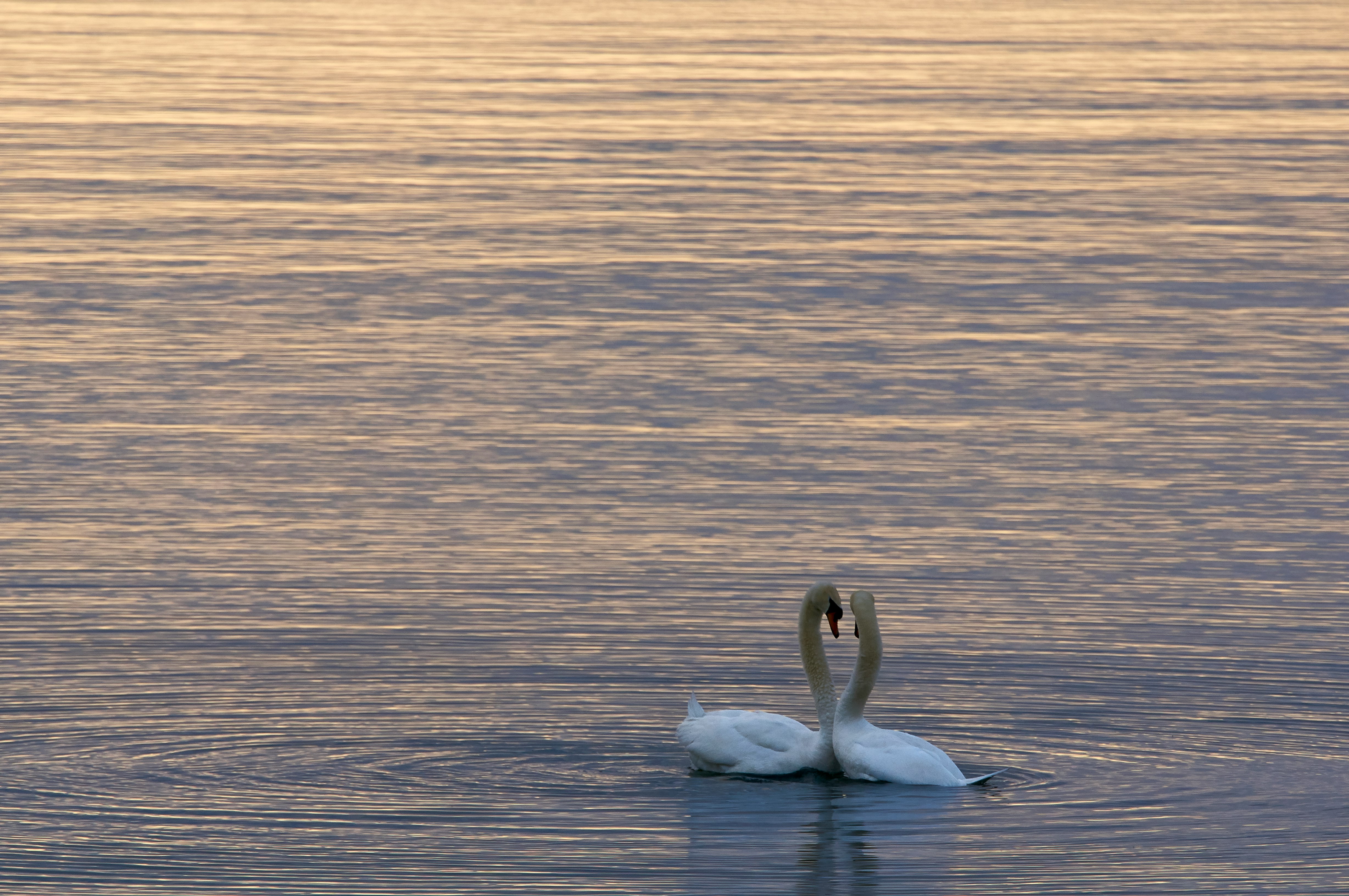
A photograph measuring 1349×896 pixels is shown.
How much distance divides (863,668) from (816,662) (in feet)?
1.20

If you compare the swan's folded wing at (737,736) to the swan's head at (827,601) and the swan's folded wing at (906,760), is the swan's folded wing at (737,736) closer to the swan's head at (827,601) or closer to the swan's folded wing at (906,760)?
the swan's folded wing at (906,760)

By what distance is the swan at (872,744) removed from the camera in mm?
12367

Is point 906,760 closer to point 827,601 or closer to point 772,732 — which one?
point 772,732

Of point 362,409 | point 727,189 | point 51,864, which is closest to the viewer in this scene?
point 51,864

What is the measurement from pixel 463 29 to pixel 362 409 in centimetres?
2672

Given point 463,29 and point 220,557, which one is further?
point 463,29

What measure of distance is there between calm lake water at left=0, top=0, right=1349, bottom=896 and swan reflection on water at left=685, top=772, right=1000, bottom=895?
4 cm

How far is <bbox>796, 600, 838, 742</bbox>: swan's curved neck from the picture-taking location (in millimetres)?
13109

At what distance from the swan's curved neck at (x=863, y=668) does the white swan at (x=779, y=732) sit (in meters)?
0.12

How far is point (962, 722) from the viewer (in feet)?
44.1

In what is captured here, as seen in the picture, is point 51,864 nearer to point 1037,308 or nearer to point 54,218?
point 1037,308

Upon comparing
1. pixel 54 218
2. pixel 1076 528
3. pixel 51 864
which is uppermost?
pixel 54 218

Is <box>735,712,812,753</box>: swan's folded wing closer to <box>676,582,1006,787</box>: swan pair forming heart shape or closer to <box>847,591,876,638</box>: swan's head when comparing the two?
<box>676,582,1006,787</box>: swan pair forming heart shape

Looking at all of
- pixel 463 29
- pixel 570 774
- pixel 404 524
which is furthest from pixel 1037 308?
pixel 463 29
